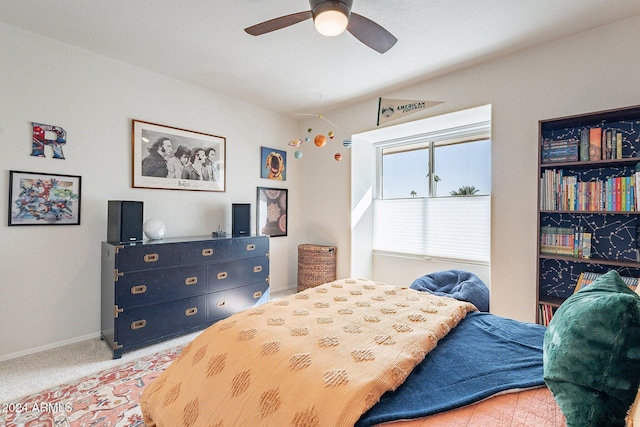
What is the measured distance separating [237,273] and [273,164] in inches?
67.6

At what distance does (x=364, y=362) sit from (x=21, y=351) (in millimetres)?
2943

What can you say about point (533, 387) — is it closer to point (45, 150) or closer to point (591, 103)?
point (591, 103)

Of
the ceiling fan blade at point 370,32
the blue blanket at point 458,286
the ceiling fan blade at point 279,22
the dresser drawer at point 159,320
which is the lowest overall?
the dresser drawer at point 159,320

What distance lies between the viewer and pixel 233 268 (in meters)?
3.15

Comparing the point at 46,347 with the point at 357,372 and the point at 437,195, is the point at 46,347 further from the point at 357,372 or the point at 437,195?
the point at 437,195

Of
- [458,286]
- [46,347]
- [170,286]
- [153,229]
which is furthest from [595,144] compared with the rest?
[46,347]

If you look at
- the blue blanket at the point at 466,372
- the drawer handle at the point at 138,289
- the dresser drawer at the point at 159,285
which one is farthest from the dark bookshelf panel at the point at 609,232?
the drawer handle at the point at 138,289

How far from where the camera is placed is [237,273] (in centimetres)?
319

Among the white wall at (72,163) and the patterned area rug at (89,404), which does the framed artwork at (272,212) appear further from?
the patterned area rug at (89,404)

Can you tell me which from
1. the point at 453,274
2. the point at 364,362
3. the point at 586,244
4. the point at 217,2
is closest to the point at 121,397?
the point at 364,362

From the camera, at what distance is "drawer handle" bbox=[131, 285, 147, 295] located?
2469 millimetres

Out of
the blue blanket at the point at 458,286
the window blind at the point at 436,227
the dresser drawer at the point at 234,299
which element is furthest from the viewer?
the window blind at the point at 436,227

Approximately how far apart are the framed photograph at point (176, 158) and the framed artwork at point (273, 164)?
23.2 inches

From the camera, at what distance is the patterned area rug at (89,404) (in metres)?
1.68
